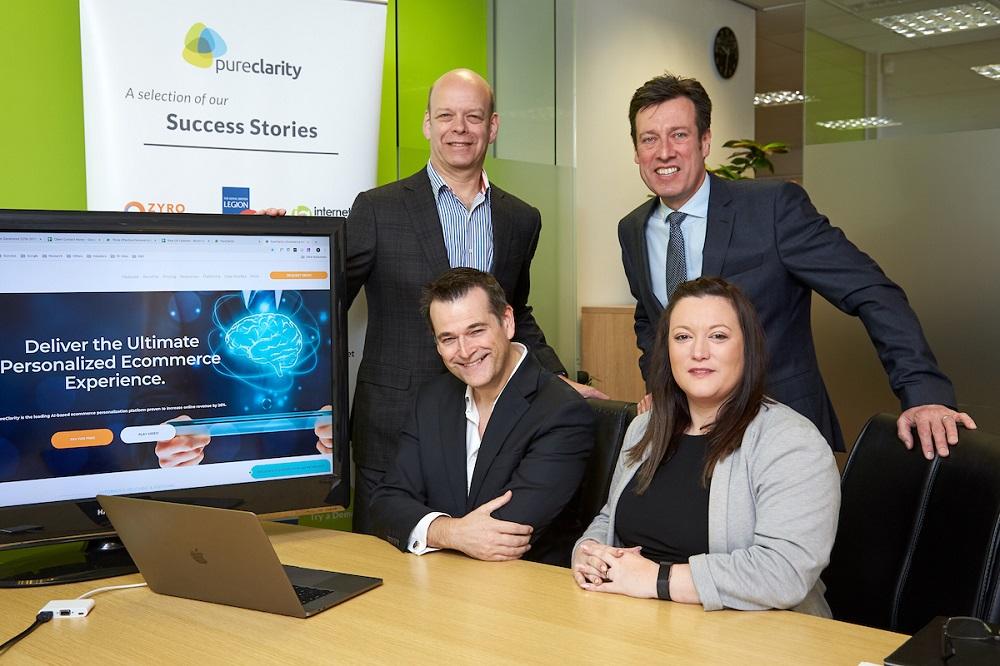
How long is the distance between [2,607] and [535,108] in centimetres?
365

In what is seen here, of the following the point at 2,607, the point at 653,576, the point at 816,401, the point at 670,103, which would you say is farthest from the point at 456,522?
the point at 670,103

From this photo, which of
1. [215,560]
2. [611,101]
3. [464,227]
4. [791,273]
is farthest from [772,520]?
[611,101]

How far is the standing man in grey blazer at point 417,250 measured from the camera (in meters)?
2.80

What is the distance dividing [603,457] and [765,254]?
73 centimetres

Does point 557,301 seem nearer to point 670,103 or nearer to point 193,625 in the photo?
point 670,103

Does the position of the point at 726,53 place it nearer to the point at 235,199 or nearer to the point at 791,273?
the point at 791,273

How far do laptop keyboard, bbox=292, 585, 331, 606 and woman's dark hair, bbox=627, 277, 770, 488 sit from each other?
0.65m

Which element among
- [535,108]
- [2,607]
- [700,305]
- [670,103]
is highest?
[535,108]

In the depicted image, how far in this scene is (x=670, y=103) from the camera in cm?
270

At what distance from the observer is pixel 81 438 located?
A: 1822 millimetres

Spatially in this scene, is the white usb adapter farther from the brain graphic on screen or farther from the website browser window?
the brain graphic on screen

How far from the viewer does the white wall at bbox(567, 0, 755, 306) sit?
5562 millimetres

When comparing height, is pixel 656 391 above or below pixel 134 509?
above

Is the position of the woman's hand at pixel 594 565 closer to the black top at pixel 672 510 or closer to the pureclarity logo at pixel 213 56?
the black top at pixel 672 510
